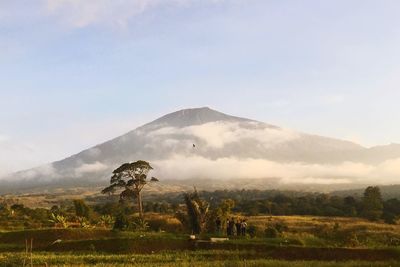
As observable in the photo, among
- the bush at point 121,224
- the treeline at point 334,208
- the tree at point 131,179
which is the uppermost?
the tree at point 131,179

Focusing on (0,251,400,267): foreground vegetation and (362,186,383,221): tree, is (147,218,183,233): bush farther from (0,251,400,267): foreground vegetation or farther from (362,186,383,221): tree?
(362,186,383,221): tree

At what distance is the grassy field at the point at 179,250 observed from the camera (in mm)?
21688

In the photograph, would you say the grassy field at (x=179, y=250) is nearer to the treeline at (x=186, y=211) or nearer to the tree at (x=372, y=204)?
the treeline at (x=186, y=211)

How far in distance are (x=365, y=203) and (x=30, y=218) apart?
1775 inches

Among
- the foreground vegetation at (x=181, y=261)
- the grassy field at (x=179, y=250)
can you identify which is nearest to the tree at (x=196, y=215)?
the grassy field at (x=179, y=250)

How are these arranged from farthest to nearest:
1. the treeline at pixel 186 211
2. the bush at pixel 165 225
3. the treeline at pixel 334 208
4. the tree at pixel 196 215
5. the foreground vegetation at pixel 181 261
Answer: the treeline at pixel 334 208 < the treeline at pixel 186 211 < the bush at pixel 165 225 < the tree at pixel 196 215 < the foreground vegetation at pixel 181 261

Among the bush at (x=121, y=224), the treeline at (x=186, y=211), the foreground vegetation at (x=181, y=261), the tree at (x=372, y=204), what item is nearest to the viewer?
the foreground vegetation at (x=181, y=261)

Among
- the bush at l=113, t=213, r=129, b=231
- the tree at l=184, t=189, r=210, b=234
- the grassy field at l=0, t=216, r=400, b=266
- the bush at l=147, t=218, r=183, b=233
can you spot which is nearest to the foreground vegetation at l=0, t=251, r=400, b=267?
the grassy field at l=0, t=216, r=400, b=266

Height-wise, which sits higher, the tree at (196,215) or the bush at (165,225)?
the tree at (196,215)

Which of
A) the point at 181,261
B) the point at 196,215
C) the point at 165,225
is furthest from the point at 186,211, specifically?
→ the point at 181,261

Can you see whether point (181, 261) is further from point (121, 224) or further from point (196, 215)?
point (121, 224)

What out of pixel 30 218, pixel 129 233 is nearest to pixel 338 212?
pixel 30 218

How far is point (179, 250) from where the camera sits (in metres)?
28.2

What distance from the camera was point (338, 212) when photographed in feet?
254
